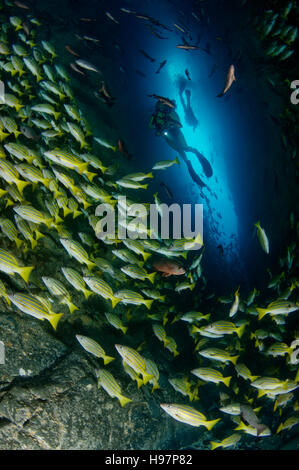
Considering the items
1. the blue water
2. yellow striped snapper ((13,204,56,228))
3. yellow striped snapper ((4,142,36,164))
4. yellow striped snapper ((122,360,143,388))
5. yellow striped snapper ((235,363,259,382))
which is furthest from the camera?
the blue water

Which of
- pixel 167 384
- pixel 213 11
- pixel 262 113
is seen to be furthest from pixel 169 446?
pixel 213 11

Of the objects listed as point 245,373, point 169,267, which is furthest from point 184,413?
point 169,267

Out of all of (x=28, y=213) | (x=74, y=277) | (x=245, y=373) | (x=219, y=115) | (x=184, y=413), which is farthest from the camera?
(x=219, y=115)

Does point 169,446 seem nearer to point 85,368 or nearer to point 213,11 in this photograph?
point 85,368

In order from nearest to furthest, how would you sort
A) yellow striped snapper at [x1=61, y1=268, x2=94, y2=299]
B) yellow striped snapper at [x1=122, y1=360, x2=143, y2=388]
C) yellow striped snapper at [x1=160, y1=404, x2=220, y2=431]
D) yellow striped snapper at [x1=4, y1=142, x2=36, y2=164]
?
1. yellow striped snapper at [x1=160, y1=404, x2=220, y2=431]
2. yellow striped snapper at [x1=61, y1=268, x2=94, y2=299]
3. yellow striped snapper at [x1=122, y1=360, x2=143, y2=388]
4. yellow striped snapper at [x1=4, y1=142, x2=36, y2=164]

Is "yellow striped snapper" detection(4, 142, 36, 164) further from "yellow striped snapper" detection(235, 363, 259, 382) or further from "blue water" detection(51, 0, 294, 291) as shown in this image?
"yellow striped snapper" detection(235, 363, 259, 382)

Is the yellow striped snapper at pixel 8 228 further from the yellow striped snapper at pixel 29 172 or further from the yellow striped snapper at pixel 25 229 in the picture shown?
the yellow striped snapper at pixel 29 172

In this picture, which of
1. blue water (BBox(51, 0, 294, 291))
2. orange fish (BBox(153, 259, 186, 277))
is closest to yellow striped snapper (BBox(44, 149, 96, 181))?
orange fish (BBox(153, 259, 186, 277))

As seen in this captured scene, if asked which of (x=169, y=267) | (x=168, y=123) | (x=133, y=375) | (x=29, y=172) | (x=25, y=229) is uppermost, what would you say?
(x=168, y=123)

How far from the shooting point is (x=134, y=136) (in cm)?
1130

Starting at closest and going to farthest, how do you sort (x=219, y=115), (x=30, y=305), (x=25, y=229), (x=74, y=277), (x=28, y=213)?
(x=30, y=305)
(x=28, y=213)
(x=74, y=277)
(x=25, y=229)
(x=219, y=115)

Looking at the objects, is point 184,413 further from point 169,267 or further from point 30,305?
point 169,267

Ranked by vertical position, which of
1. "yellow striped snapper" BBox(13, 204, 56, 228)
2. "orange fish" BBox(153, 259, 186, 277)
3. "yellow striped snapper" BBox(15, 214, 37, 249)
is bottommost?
"orange fish" BBox(153, 259, 186, 277)

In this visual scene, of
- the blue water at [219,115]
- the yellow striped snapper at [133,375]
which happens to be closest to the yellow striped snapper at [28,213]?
the yellow striped snapper at [133,375]
